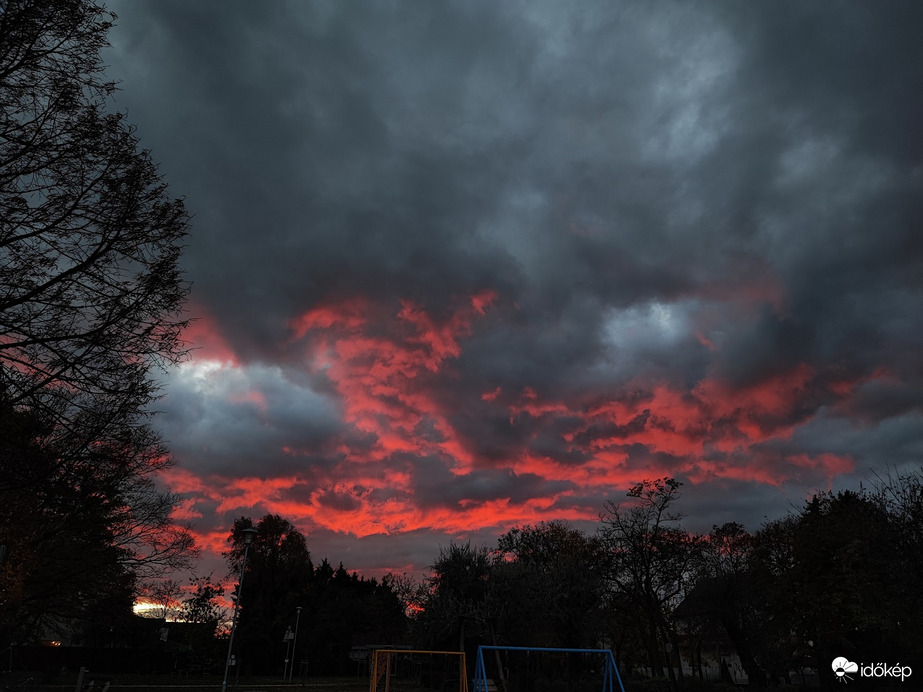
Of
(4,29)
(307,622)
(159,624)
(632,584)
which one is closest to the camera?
(4,29)

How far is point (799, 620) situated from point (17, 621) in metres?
42.0

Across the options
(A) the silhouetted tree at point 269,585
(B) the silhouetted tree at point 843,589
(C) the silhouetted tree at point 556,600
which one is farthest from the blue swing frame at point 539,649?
(A) the silhouetted tree at point 269,585

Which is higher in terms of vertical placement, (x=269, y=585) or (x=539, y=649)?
(x=269, y=585)

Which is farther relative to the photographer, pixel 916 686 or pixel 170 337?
pixel 916 686

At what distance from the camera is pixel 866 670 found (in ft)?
102

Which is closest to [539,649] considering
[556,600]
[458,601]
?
[458,601]

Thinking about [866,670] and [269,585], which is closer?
[866,670]

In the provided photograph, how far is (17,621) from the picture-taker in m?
25.8

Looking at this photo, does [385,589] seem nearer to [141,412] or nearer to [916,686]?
[916,686]

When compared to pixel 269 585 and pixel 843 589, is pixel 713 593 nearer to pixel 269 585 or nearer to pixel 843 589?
pixel 843 589

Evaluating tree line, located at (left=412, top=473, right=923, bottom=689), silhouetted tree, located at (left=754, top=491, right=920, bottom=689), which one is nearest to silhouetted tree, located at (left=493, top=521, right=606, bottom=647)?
tree line, located at (left=412, top=473, right=923, bottom=689)

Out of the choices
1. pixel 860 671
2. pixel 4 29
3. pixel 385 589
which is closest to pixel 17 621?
pixel 4 29

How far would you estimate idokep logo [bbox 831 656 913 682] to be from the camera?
2936 cm

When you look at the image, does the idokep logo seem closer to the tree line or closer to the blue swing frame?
the tree line
